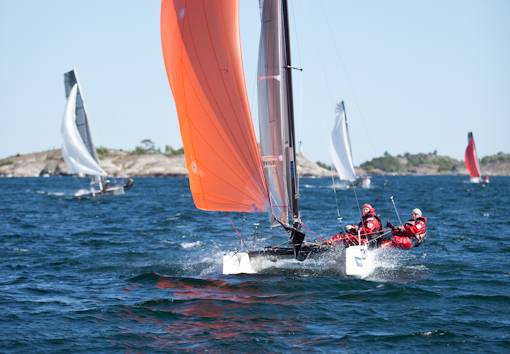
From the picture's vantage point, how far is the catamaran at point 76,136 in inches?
1375

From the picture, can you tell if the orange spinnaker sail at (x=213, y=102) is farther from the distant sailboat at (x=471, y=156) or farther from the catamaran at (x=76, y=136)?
the distant sailboat at (x=471, y=156)

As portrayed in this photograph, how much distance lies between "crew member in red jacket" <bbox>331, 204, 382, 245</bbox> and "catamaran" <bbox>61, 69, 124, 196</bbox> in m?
27.7

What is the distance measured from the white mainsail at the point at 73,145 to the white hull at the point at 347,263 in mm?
27549

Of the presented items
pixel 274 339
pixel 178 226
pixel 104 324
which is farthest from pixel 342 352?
pixel 178 226

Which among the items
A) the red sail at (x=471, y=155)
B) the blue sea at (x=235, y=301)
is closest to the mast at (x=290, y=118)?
the blue sea at (x=235, y=301)

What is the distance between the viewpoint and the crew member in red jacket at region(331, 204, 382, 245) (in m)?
10.6

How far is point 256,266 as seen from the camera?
1050cm

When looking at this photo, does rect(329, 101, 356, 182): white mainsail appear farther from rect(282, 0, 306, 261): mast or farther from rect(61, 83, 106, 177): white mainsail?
rect(282, 0, 306, 261): mast

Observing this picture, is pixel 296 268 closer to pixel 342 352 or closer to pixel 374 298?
pixel 374 298

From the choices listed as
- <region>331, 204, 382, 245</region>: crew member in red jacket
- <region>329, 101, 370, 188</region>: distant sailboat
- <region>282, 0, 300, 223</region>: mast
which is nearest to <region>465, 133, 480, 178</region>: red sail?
<region>329, 101, 370, 188</region>: distant sailboat

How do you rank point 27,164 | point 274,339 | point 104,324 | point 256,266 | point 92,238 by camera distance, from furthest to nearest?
point 27,164 → point 92,238 → point 256,266 → point 104,324 → point 274,339

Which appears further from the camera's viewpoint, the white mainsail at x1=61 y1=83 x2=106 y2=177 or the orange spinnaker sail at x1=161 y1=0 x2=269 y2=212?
the white mainsail at x1=61 y1=83 x2=106 y2=177

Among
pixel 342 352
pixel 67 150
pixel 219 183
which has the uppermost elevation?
pixel 67 150

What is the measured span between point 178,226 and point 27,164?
337 ft
